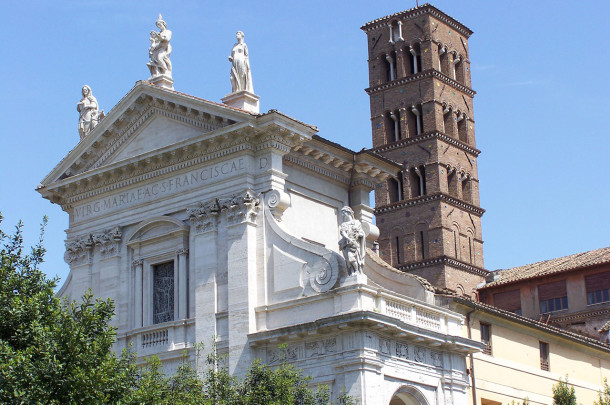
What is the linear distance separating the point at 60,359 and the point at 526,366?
2148cm

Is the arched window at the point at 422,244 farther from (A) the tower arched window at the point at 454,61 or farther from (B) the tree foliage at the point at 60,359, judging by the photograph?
(B) the tree foliage at the point at 60,359

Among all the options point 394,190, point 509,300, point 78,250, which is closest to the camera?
point 78,250

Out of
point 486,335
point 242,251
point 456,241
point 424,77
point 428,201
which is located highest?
point 424,77

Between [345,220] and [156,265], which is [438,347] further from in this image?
[156,265]

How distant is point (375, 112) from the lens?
241ft

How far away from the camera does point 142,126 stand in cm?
3509

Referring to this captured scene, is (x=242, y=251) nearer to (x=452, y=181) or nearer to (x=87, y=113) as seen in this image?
(x=87, y=113)

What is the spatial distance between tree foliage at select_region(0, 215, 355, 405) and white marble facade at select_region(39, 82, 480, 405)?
4.95 metres

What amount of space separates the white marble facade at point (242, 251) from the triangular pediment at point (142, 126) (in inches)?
1.8

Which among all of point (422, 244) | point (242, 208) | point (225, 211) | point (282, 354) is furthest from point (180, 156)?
point (422, 244)

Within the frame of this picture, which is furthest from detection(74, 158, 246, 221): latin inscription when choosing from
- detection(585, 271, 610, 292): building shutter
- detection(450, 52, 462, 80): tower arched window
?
detection(450, 52, 462, 80): tower arched window

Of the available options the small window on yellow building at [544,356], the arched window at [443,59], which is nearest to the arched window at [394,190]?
the arched window at [443,59]

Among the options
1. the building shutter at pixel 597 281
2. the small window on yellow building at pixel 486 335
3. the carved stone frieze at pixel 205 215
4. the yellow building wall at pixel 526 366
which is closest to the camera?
the carved stone frieze at pixel 205 215

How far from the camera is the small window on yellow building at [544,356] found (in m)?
39.4
